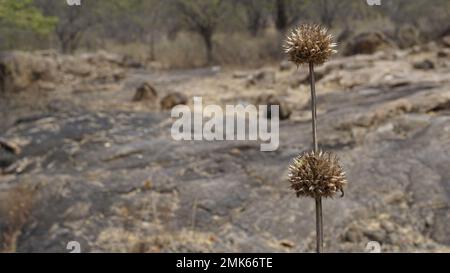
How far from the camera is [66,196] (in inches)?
228

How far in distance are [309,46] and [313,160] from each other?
0.35 m

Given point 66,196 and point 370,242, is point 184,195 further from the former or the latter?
point 370,242

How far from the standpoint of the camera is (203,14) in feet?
66.3

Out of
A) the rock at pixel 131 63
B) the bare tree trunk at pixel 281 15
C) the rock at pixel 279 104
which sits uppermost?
the bare tree trunk at pixel 281 15

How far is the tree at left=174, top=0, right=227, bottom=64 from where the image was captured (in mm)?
20062

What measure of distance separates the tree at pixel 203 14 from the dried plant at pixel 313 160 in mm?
18552

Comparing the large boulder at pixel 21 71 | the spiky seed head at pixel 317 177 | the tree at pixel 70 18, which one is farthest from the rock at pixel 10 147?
the tree at pixel 70 18

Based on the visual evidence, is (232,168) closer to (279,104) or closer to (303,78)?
(279,104)

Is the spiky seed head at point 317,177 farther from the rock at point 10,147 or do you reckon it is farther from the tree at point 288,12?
the tree at point 288,12

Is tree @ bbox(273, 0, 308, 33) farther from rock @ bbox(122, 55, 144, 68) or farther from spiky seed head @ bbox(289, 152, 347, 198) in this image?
spiky seed head @ bbox(289, 152, 347, 198)

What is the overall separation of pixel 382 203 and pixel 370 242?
615 mm

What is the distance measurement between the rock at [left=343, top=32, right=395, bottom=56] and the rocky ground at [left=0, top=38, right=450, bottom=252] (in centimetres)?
378

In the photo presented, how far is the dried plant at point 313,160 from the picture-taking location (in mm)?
1496
